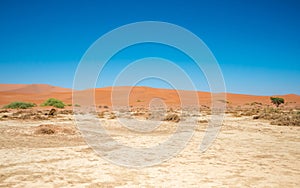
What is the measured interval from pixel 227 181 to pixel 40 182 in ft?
14.8

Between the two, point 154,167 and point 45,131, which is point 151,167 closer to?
point 154,167

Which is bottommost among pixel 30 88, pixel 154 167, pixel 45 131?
pixel 154 167

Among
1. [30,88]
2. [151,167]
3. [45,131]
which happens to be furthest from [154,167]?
[30,88]

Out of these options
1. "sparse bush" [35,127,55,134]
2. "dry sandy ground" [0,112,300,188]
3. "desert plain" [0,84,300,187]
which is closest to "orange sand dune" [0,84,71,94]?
"sparse bush" [35,127,55,134]

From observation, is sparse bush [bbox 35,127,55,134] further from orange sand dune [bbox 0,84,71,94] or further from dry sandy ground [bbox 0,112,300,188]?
orange sand dune [bbox 0,84,71,94]

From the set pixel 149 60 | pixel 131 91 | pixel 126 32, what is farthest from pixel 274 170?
pixel 131 91

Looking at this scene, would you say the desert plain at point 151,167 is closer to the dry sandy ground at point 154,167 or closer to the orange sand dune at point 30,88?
the dry sandy ground at point 154,167

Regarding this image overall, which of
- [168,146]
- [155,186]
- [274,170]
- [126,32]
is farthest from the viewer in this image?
[126,32]

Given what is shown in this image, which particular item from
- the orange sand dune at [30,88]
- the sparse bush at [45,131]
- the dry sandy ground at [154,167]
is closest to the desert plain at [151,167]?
the dry sandy ground at [154,167]

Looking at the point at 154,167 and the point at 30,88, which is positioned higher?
the point at 30,88

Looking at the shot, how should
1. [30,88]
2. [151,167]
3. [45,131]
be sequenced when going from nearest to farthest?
1. [151,167]
2. [45,131]
3. [30,88]

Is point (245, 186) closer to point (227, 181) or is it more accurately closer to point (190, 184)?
point (227, 181)

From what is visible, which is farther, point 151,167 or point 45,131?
point 45,131

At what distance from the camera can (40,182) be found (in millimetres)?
6672
